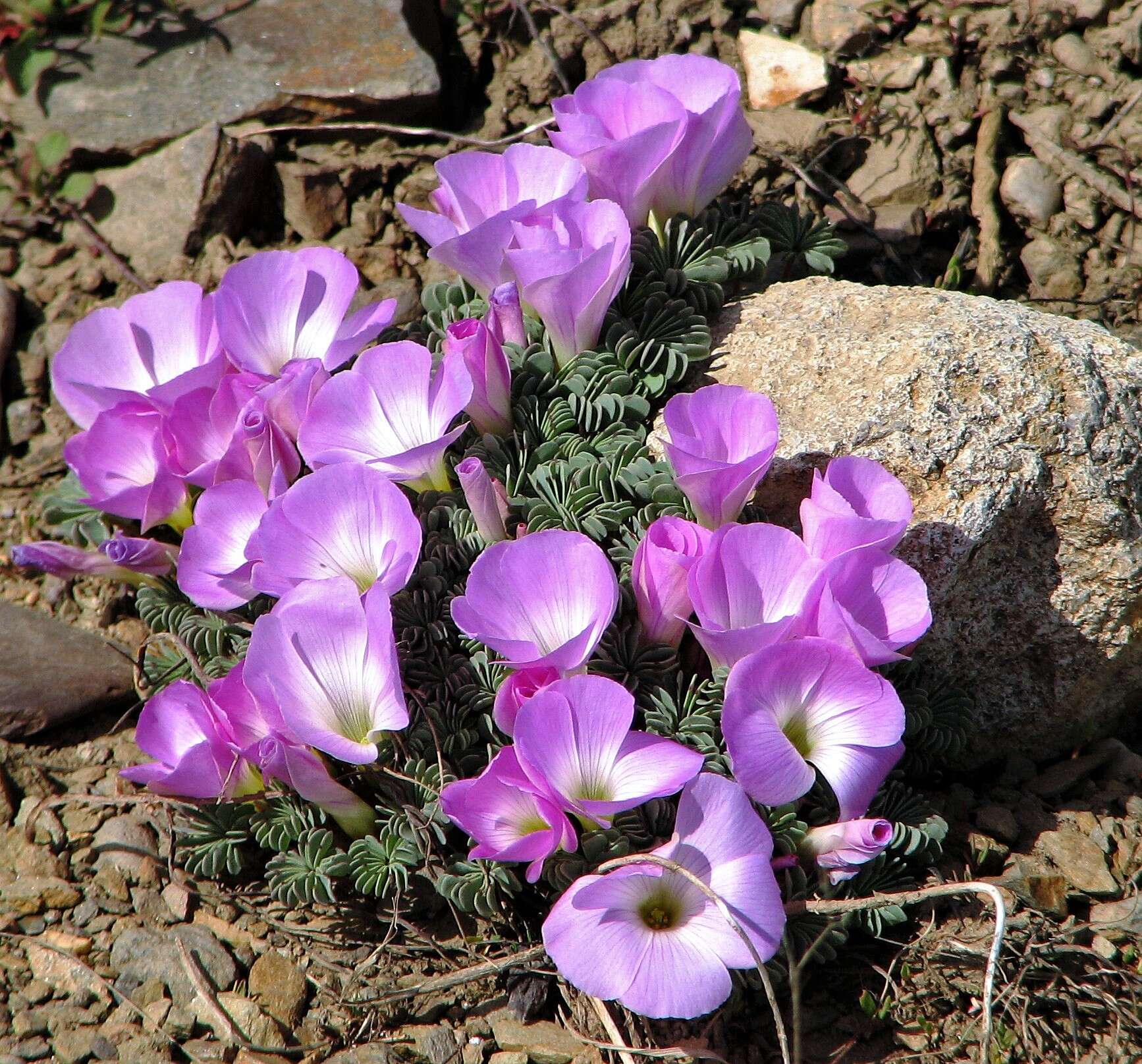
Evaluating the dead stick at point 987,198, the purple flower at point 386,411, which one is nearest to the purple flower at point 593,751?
the purple flower at point 386,411

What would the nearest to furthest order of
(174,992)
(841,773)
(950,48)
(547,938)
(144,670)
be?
(547,938)
(841,773)
(174,992)
(144,670)
(950,48)

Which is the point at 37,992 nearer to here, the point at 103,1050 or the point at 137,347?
the point at 103,1050

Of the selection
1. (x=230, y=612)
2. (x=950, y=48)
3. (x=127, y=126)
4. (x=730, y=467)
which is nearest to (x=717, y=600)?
(x=730, y=467)

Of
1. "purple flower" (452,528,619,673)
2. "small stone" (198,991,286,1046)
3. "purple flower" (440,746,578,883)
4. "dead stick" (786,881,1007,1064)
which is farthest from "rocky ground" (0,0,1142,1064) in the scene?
"purple flower" (452,528,619,673)

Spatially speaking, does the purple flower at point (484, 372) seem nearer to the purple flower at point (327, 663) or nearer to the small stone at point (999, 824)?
the purple flower at point (327, 663)

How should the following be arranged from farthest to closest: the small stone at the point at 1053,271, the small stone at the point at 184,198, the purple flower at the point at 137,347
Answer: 1. the small stone at the point at 184,198
2. the small stone at the point at 1053,271
3. the purple flower at the point at 137,347

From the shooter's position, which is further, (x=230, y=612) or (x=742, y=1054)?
(x=230, y=612)

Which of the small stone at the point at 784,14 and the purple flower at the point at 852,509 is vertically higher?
the small stone at the point at 784,14

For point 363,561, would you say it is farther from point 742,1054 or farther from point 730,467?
point 742,1054

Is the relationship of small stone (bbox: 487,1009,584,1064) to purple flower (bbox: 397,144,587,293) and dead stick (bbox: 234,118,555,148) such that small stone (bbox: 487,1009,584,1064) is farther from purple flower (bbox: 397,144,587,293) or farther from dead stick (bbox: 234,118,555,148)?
dead stick (bbox: 234,118,555,148)
